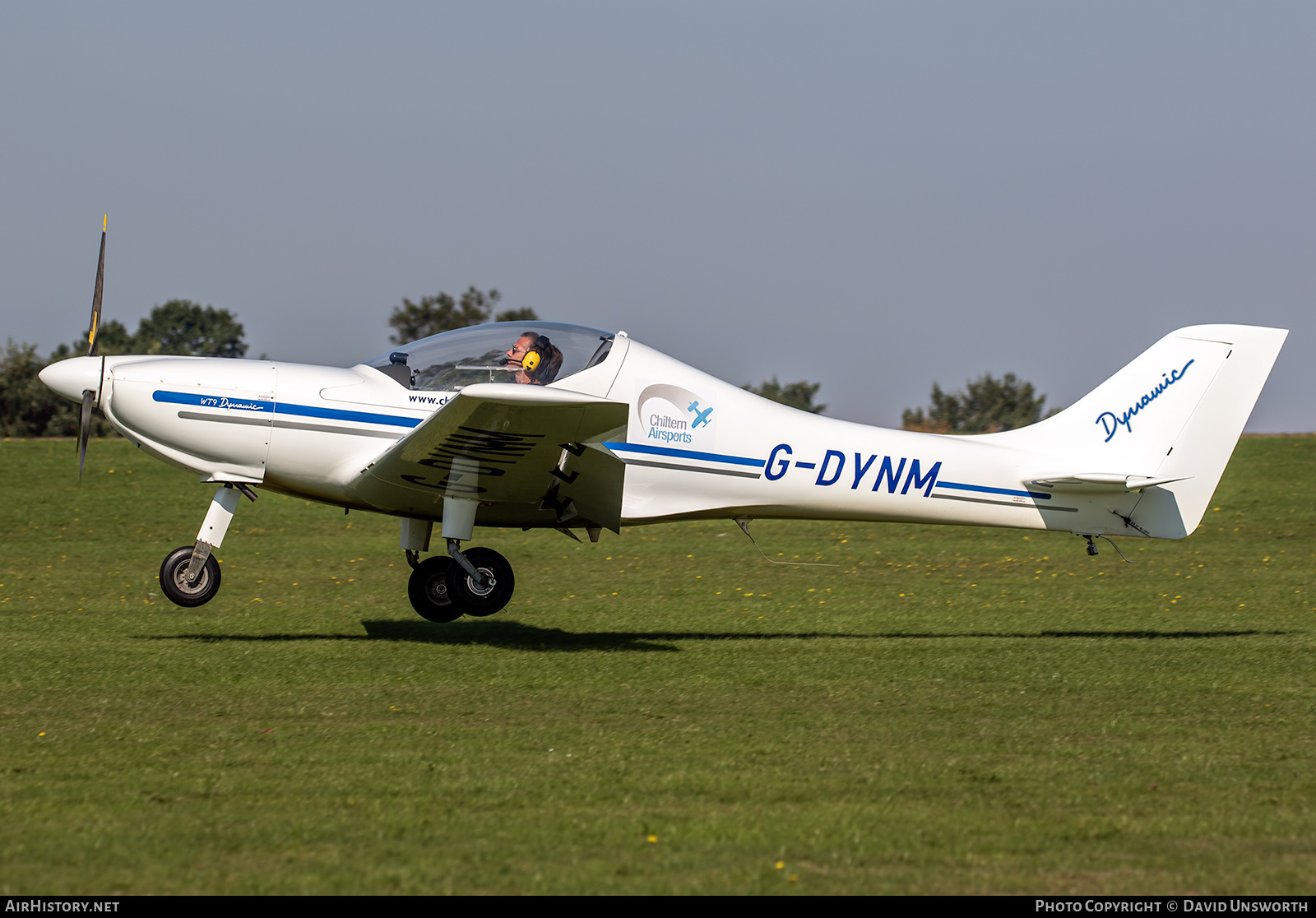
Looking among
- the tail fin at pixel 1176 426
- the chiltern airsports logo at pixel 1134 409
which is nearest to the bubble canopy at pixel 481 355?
the tail fin at pixel 1176 426

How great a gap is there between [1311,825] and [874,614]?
269 inches

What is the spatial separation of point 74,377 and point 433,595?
332 centimetres

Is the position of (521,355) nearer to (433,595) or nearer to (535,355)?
(535,355)

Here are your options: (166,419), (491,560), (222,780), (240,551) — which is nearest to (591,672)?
(491,560)

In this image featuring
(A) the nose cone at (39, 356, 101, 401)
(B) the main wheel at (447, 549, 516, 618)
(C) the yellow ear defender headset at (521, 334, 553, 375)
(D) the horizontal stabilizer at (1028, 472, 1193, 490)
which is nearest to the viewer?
(A) the nose cone at (39, 356, 101, 401)

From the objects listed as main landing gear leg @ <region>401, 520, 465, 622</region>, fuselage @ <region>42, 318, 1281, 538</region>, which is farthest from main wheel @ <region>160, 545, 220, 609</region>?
main landing gear leg @ <region>401, 520, 465, 622</region>

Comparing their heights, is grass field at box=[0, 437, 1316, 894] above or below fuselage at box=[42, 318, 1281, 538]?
below

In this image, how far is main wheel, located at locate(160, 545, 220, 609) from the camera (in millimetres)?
9547

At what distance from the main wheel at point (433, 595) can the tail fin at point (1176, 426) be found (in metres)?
5.09

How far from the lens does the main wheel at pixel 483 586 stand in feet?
32.4

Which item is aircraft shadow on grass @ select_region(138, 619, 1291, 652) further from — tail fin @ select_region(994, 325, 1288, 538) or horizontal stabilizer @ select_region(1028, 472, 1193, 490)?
horizontal stabilizer @ select_region(1028, 472, 1193, 490)

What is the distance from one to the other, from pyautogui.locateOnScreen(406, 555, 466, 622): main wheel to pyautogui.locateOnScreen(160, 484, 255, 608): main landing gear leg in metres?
1.66

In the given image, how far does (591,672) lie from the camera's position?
27.7 ft

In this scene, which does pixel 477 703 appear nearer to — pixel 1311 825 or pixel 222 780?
pixel 222 780
